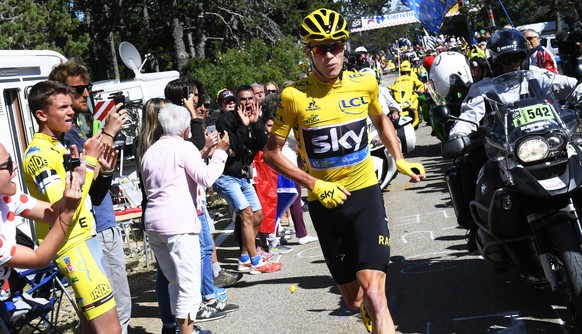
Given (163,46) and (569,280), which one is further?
(163,46)

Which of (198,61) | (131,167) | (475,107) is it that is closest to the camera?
(475,107)

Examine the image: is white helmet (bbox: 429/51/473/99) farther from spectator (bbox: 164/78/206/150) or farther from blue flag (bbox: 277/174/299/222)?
blue flag (bbox: 277/174/299/222)

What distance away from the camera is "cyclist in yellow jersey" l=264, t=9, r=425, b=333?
17.6ft

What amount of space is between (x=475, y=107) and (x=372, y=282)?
1.86m

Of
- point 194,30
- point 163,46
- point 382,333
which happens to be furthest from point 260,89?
point 163,46

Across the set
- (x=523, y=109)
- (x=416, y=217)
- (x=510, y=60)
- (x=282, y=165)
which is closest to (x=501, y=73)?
(x=510, y=60)

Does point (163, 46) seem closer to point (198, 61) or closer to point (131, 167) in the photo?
point (198, 61)

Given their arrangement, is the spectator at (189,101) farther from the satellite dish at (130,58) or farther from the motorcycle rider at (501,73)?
the satellite dish at (130,58)

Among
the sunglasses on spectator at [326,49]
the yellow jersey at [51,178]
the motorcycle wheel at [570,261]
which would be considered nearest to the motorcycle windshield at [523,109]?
the motorcycle wheel at [570,261]

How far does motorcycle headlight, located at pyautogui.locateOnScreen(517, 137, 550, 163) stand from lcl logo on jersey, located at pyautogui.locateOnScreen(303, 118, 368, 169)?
3.32 ft

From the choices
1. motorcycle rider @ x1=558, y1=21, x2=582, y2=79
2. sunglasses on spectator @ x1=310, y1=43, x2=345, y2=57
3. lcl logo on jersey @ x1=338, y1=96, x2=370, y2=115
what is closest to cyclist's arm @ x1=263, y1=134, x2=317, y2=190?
lcl logo on jersey @ x1=338, y1=96, x2=370, y2=115

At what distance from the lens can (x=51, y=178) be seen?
4.93 metres

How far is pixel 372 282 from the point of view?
16.8ft

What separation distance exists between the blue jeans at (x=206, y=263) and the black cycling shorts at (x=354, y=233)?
207 centimetres
